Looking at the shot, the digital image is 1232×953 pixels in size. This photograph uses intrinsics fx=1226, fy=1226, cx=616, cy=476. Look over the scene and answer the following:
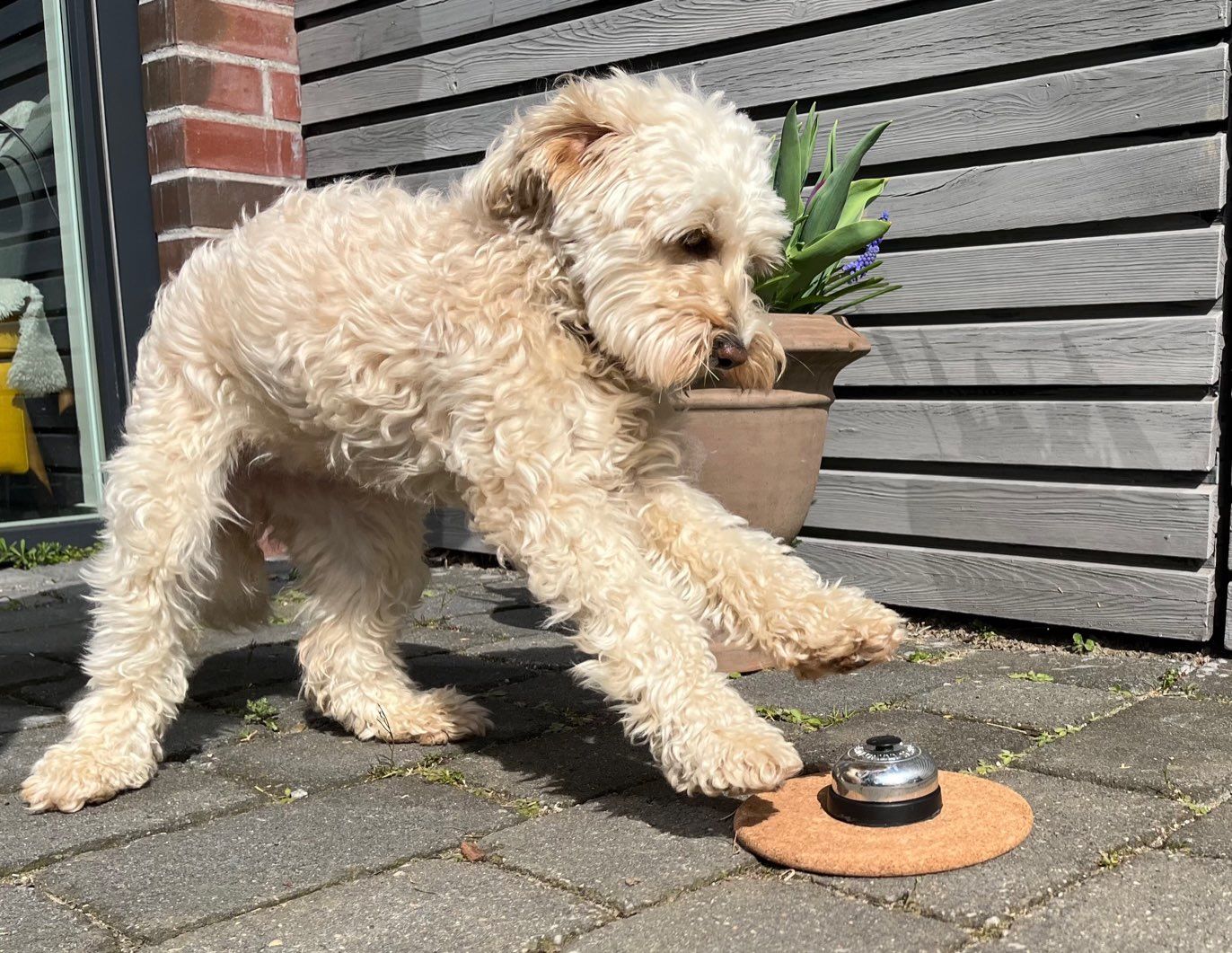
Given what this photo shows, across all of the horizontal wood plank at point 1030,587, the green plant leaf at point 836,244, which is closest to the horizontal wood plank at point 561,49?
the green plant leaf at point 836,244

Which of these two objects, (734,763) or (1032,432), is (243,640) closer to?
(734,763)

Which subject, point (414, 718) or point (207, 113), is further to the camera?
point (207, 113)

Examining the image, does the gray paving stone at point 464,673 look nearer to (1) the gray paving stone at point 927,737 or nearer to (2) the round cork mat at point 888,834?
(1) the gray paving stone at point 927,737

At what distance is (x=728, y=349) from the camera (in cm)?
249

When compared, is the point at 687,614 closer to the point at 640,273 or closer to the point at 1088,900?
the point at 640,273

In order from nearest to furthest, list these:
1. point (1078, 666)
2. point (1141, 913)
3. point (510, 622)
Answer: point (1141, 913)
point (1078, 666)
point (510, 622)

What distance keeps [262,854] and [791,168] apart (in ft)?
8.41

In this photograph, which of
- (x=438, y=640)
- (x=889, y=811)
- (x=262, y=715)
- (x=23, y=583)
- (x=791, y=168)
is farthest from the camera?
(x=23, y=583)

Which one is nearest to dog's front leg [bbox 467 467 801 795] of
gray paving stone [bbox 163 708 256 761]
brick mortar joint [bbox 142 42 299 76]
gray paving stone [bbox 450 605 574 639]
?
gray paving stone [bbox 163 708 256 761]

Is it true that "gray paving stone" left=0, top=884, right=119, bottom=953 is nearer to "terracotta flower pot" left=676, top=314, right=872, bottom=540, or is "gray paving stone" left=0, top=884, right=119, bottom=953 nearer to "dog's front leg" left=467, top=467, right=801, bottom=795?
"dog's front leg" left=467, top=467, right=801, bottom=795

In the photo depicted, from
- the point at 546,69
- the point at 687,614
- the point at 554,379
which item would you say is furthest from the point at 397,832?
the point at 546,69

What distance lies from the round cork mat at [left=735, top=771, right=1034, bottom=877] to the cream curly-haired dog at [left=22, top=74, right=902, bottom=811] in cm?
14

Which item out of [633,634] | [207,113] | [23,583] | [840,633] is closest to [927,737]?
[840,633]

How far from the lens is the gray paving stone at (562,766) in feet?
9.07
